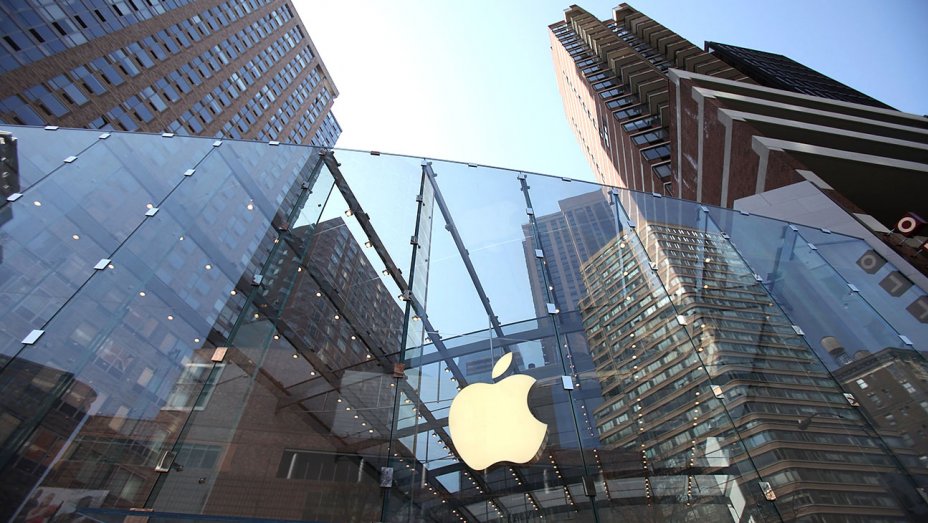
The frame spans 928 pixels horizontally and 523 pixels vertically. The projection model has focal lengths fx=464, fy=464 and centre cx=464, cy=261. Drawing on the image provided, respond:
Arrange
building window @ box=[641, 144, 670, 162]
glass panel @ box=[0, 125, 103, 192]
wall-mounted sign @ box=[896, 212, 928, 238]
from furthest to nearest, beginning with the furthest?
building window @ box=[641, 144, 670, 162] → wall-mounted sign @ box=[896, 212, 928, 238] → glass panel @ box=[0, 125, 103, 192]

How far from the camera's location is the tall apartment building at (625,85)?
34375mm

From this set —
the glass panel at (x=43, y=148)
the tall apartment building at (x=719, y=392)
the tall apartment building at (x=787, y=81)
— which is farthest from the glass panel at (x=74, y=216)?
the tall apartment building at (x=787, y=81)

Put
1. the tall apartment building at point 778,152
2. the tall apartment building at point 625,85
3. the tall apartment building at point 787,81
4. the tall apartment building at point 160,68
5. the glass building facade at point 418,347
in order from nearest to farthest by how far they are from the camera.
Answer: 1. the glass building facade at point 418,347
2. the tall apartment building at point 778,152
3. the tall apartment building at point 160,68
4. the tall apartment building at point 625,85
5. the tall apartment building at point 787,81

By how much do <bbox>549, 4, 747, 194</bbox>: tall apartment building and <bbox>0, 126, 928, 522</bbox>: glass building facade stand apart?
19.7 m

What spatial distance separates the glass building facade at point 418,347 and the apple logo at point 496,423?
0.04 m

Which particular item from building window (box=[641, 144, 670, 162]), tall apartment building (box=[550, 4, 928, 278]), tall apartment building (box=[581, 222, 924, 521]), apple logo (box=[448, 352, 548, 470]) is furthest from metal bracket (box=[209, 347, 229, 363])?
building window (box=[641, 144, 670, 162])

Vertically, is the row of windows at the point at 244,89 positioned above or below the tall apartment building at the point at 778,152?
above

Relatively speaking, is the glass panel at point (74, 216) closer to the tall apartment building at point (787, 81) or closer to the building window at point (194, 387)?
the building window at point (194, 387)

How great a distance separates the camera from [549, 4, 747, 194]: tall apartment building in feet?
113

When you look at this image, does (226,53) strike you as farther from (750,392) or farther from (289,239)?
(750,392)

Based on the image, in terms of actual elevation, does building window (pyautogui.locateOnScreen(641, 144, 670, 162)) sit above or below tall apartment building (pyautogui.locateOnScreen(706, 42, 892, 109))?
below

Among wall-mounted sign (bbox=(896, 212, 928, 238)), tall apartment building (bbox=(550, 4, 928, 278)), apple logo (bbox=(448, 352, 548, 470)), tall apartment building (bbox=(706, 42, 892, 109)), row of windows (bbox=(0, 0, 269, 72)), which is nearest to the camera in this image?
apple logo (bbox=(448, 352, 548, 470))

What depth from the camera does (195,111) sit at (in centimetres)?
3891

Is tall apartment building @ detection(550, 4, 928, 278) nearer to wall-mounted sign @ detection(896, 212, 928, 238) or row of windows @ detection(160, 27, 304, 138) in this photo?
wall-mounted sign @ detection(896, 212, 928, 238)
